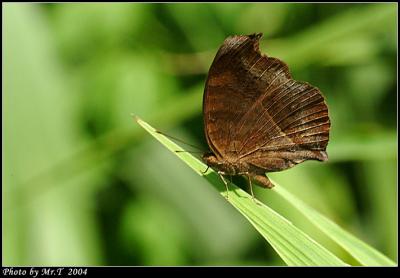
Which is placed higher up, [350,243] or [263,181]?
[263,181]

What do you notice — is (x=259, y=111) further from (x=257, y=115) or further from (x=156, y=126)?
(x=156, y=126)

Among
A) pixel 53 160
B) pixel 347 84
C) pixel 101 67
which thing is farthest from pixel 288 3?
pixel 53 160

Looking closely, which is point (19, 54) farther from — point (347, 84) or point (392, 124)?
point (392, 124)

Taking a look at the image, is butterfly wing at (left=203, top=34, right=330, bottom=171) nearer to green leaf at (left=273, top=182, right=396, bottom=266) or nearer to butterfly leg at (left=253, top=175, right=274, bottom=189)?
butterfly leg at (left=253, top=175, right=274, bottom=189)

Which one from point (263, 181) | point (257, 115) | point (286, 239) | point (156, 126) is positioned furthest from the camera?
A: point (156, 126)

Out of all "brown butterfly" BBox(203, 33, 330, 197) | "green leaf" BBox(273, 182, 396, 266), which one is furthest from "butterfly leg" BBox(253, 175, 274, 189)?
"green leaf" BBox(273, 182, 396, 266)

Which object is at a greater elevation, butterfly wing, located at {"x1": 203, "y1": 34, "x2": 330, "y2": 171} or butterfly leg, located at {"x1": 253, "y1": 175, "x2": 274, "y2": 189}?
butterfly wing, located at {"x1": 203, "y1": 34, "x2": 330, "y2": 171}

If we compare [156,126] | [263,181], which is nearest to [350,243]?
[263,181]
